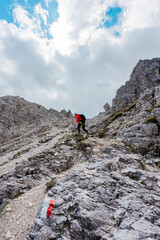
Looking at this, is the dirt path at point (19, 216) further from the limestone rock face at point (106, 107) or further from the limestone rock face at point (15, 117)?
the limestone rock face at point (106, 107)

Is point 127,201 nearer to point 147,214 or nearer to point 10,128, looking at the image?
point 147,214

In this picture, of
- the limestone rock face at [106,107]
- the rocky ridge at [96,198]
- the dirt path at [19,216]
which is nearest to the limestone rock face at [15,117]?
the limestone rock face at [106,107]

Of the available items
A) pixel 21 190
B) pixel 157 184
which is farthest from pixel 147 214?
pixel 21 190

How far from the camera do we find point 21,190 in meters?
11.0

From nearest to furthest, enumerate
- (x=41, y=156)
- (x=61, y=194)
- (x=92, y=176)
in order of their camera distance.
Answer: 1. (x=61, y=194)
2. (x=92, y=176)
3. (x=41, y=156)

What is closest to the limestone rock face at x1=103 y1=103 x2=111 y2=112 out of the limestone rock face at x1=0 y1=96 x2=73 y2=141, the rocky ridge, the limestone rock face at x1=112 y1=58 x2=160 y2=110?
the limestone rock face at x1=112 y1=58 x2=160 y2=110

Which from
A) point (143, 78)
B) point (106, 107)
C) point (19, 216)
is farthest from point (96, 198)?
point (106, 107)

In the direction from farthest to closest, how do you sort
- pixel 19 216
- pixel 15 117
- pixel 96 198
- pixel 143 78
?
1. pixel 15 117
2. pixel 143 78
3. pixel 19 216
4. pixel 96 198

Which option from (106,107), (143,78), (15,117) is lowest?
(106,107)

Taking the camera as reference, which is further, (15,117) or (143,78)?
(15,117)

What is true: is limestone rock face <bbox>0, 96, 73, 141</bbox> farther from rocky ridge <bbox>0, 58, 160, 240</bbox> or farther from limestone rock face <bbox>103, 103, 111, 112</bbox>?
rocky ridge <bbox>0, 58, 160, 240</bbox>

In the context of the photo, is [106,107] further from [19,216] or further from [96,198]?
[19,216]

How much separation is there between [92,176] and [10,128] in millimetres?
77052

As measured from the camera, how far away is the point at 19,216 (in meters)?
7.79
